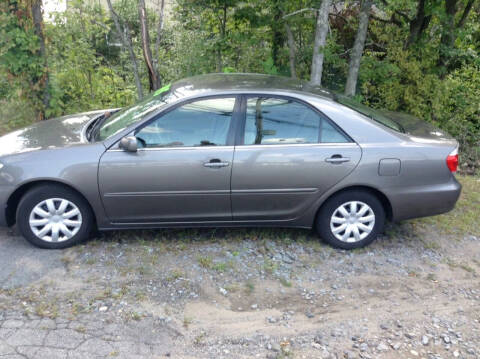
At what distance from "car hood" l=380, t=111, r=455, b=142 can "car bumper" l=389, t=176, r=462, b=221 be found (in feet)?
1.52

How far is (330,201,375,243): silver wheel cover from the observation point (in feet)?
14.8

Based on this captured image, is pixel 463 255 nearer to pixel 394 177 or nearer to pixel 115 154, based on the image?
pixel 394 177

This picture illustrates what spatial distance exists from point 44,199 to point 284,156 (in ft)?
7.33

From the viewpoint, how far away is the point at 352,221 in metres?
4.54

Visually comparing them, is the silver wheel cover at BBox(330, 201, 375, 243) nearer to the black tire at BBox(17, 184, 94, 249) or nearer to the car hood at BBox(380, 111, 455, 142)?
the car hood at BBox(380, 111, 455, 142)

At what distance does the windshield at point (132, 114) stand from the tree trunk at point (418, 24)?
19.6ft

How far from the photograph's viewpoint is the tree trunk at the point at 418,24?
873 cm

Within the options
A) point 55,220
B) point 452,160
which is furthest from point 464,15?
point 55,220

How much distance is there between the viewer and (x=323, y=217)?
4.53 m

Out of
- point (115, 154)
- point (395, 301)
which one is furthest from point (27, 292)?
point (395, 301)

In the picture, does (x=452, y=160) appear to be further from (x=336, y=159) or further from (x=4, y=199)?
(x=4, y=199)

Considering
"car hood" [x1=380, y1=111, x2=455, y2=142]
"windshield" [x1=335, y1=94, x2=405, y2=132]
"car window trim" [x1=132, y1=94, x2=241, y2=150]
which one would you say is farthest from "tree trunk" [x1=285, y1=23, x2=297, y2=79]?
"car window trim" [x1=132, y1=94, x2=241, y2=150]

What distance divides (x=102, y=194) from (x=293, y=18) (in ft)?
18.2

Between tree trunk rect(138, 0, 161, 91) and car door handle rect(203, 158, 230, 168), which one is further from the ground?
tree trunk rect(138, 0, 161, 91)
